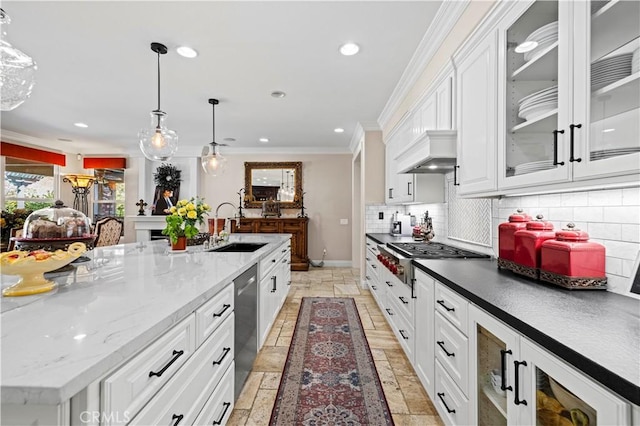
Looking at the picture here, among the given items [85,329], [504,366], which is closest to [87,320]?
[85,329]

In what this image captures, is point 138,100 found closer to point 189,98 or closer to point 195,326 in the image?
point 189,98

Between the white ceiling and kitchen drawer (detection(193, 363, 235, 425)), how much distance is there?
7.96 feet

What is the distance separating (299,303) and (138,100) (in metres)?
3.46

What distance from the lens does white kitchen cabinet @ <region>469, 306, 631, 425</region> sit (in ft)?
2.41

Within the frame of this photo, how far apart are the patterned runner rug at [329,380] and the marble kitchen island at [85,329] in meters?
0.96

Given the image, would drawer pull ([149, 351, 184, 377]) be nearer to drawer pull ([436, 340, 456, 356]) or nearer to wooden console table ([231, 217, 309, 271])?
drawer pull ([436, 340, 456, 356])

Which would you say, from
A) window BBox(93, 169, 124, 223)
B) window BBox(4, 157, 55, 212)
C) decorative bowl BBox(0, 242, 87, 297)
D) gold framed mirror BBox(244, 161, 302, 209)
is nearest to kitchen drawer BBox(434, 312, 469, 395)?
decorative bowl BBox(0, 242, 87, 297)

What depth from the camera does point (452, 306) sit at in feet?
4.97

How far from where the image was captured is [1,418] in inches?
25.4

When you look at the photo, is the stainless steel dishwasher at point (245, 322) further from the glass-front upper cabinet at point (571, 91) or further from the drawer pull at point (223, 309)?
the glass-front upper cabinet at point (571, 91)

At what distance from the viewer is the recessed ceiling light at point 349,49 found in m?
2.60

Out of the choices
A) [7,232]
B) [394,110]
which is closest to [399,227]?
[394,110]

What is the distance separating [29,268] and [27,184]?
6770mm

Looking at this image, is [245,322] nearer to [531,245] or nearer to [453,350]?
[453,350]
